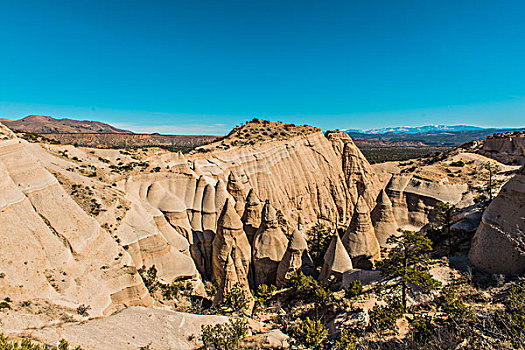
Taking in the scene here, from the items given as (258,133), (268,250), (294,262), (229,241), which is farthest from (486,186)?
(258,133)

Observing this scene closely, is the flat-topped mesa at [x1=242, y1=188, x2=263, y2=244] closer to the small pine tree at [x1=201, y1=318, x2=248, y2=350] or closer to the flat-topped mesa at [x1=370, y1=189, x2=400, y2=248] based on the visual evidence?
the flat-topped mesa at [x1=370, y1=189, x2=400, y2=248]

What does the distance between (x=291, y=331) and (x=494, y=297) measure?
951 centimetres

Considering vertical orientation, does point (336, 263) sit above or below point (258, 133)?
below

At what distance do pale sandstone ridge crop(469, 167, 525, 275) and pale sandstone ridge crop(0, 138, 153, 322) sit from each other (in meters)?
19.3

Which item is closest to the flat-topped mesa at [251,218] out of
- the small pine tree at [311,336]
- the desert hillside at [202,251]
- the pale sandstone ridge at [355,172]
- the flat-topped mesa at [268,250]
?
the desert hillside at [202,251]

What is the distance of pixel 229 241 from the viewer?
21875 millimetres

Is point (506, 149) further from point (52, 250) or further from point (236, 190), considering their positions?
point (52, 250)

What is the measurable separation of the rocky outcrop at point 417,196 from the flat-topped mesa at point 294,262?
14.5 m

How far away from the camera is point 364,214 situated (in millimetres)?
20609

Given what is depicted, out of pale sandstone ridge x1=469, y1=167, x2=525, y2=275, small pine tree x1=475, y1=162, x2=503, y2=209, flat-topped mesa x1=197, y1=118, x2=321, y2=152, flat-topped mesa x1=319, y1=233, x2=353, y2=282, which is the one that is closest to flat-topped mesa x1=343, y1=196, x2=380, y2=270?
flat-topped mesa x1=319, y1=233, x2=353, y2=282

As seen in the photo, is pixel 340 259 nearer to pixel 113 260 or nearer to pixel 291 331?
pixel 291 331

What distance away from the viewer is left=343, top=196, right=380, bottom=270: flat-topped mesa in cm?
2028

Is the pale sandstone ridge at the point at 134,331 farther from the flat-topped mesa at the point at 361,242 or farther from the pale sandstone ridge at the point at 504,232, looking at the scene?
the pale sandstone ridge at the point at 504,232

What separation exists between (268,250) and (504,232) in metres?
14.5
